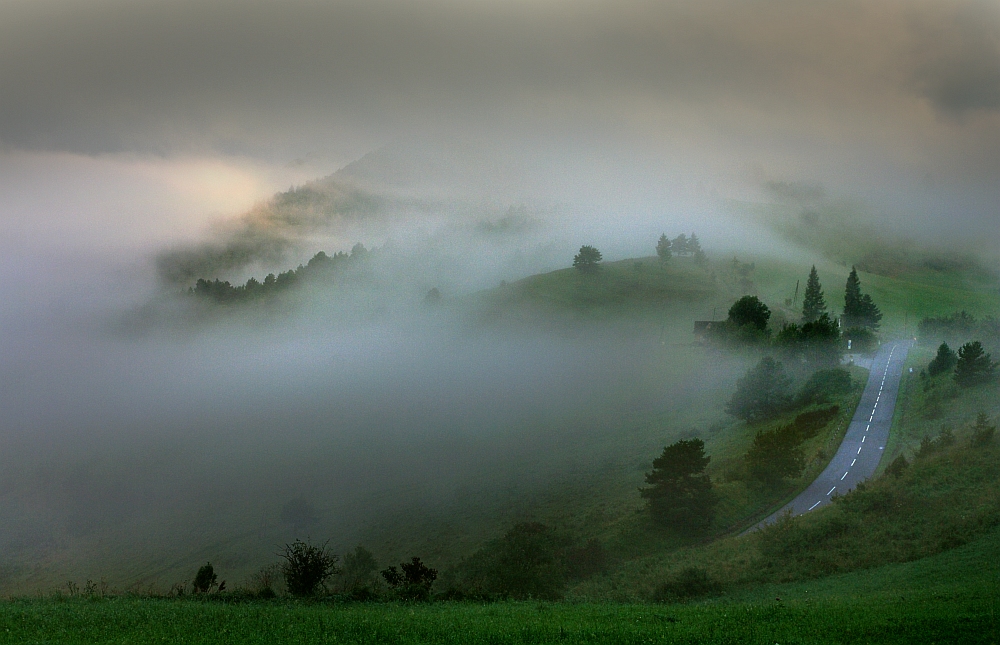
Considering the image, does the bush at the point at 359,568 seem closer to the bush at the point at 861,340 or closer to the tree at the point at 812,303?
the bush at the point at 861,340

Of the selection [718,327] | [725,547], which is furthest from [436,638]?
[718,327]

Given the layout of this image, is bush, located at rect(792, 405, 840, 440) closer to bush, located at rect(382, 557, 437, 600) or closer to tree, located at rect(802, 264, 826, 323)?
bush, located at rect(382, 557, 437, 600)

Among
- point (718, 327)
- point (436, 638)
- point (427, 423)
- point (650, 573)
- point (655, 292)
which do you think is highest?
point (655, 292)

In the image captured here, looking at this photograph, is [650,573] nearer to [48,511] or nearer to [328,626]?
[328,626]

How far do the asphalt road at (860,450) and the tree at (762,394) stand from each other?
31.9 ft

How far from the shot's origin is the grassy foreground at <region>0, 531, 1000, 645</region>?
774 inches

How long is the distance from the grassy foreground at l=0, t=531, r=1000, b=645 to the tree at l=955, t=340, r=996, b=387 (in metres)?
59.0

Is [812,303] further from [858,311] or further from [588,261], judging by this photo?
[588,261]

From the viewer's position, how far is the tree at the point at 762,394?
91.0 meters

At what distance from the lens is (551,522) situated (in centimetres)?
6700

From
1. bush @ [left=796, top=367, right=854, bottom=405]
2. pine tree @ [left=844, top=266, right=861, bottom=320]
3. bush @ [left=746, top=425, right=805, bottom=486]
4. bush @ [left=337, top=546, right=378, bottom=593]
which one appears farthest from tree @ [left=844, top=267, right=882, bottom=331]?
bush @ [left=337, top=546, right=378, bottom=593]

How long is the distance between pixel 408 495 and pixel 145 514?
47.7 m

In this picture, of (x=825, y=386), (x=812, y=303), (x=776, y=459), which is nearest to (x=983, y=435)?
(x=776, y=459)

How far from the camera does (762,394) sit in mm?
91625
